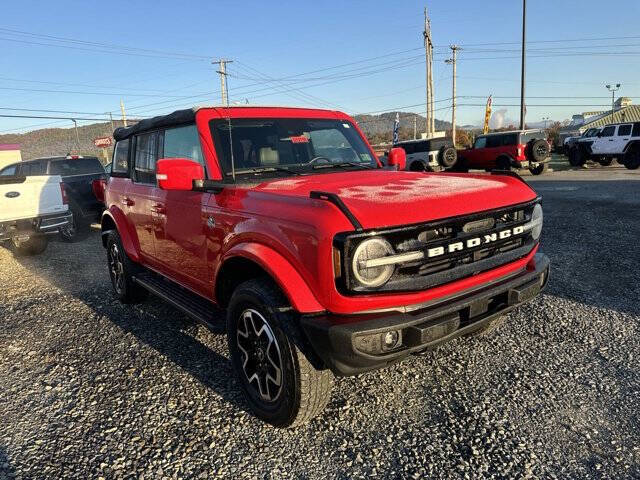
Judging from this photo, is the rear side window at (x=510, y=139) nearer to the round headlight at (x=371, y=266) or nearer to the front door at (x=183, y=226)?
the front door at (x=183, y=226)

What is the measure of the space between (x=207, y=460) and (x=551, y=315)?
3.30m

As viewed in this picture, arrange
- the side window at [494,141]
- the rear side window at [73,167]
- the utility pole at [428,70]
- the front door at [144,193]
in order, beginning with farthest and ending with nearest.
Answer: the utility pole at [428,70] < the side window at [494,141] < the rear side window at [73,167] < the front door at [144,193]

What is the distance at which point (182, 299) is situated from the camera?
3.74 m

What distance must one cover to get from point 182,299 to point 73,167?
341 inches

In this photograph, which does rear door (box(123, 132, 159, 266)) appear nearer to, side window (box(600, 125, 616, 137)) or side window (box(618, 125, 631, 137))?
side window (box(618, 125, 631, 137))

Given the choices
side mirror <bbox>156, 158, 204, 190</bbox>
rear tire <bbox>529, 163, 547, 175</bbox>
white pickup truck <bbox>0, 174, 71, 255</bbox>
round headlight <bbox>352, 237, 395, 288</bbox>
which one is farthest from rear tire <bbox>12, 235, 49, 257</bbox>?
rear tire <bbox>529, 163, 547, 175</bbox>

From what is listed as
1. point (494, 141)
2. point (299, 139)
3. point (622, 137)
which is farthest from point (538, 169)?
point (299, 139)

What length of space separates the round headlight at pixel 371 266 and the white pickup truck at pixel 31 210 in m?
7.56

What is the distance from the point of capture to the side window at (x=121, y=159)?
4902 millimetres

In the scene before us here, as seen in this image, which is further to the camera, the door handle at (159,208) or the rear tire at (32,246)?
the rear tire at (32,246)

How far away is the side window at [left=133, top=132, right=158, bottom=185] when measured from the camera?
4215 millimetres

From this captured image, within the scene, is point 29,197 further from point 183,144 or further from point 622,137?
point 622,137

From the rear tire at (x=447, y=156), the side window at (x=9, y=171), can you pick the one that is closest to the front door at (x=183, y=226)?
the side window at (x=9, y=171)

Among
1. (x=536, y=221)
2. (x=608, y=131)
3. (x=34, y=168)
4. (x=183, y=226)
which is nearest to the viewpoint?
(x=536, y=221)
